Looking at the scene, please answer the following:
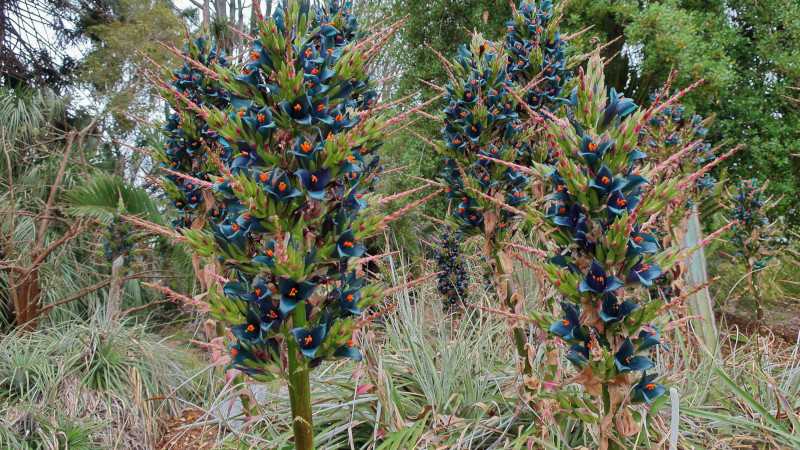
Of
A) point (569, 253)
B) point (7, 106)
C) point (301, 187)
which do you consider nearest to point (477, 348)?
point (569, 253)

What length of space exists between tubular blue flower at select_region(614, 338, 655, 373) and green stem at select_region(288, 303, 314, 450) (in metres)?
0.96

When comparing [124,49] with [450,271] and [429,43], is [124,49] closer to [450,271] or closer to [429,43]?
[429,43]

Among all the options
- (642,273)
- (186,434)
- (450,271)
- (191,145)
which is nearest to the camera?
(642,273)

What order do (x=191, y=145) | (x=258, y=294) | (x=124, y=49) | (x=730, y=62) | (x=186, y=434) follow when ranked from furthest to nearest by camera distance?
1. (x=124, y=49)
2. (x=730, y=62)
3. (x=186, y=434)
4. (x=191, y=145)
5. (x=258, y=294)

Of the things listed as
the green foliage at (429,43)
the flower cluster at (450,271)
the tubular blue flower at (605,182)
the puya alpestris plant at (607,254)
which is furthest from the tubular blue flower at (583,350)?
the green foliage at (429,43)

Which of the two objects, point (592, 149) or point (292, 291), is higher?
point (592, 149)

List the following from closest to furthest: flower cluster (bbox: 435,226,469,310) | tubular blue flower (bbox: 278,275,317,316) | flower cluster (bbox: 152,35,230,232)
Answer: tubular blue flower (bbox: 278,275,317,316) < flower cluster (bbox: 152,35,230,232) < flower cluster (bbox: 435,226,469,310)

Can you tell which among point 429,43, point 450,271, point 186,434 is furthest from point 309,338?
point 429,43

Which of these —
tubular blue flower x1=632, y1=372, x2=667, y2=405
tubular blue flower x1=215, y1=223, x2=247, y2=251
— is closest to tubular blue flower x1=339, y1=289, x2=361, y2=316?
tubular blue flower x1=215, y1=223, x2=247, y2=251

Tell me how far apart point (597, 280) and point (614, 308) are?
11 centimetres

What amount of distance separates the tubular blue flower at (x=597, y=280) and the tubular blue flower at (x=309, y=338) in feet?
2.60

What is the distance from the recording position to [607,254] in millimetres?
1482

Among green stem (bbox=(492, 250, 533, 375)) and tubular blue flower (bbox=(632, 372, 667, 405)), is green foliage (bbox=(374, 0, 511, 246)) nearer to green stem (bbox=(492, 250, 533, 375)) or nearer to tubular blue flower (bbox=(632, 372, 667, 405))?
green stem (bbox=(492, 250, 533, 375))

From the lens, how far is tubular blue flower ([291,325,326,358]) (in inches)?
55.2
